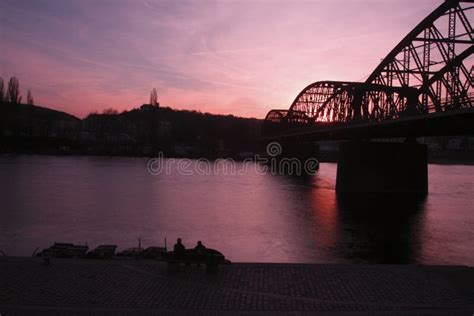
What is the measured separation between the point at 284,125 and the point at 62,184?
81.3 metres

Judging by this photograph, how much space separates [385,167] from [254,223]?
24.5m

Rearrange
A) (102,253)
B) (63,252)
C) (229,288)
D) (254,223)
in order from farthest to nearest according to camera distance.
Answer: (254,223), (102,253), (63,252), (229,288)

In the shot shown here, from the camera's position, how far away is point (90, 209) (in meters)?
34.6

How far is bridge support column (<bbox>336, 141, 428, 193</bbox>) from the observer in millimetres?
49188

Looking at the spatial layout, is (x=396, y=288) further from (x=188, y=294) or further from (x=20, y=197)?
(x=20, y=197)

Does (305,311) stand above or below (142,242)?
above

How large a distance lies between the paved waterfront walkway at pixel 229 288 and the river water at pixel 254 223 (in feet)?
24.6

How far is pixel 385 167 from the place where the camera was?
4991 centimetres

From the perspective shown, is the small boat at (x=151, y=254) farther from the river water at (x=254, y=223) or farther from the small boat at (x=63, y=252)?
the river water at (x=254, y=223)

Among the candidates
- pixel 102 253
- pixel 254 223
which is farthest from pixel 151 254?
pixel 254 223

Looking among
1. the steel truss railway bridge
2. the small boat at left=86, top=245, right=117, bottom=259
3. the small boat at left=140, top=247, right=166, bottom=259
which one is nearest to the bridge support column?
the steel truss railway bridge

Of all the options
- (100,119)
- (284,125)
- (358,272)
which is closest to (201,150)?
(100,119)

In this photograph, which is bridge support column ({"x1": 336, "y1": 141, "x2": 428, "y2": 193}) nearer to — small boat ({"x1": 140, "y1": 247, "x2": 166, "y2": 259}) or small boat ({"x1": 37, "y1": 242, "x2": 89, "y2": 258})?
small boat ({"x1": 140, "y1": 247, "x2": 166, "y2": 259})

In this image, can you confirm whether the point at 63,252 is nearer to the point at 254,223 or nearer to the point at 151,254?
the point at 151,254
